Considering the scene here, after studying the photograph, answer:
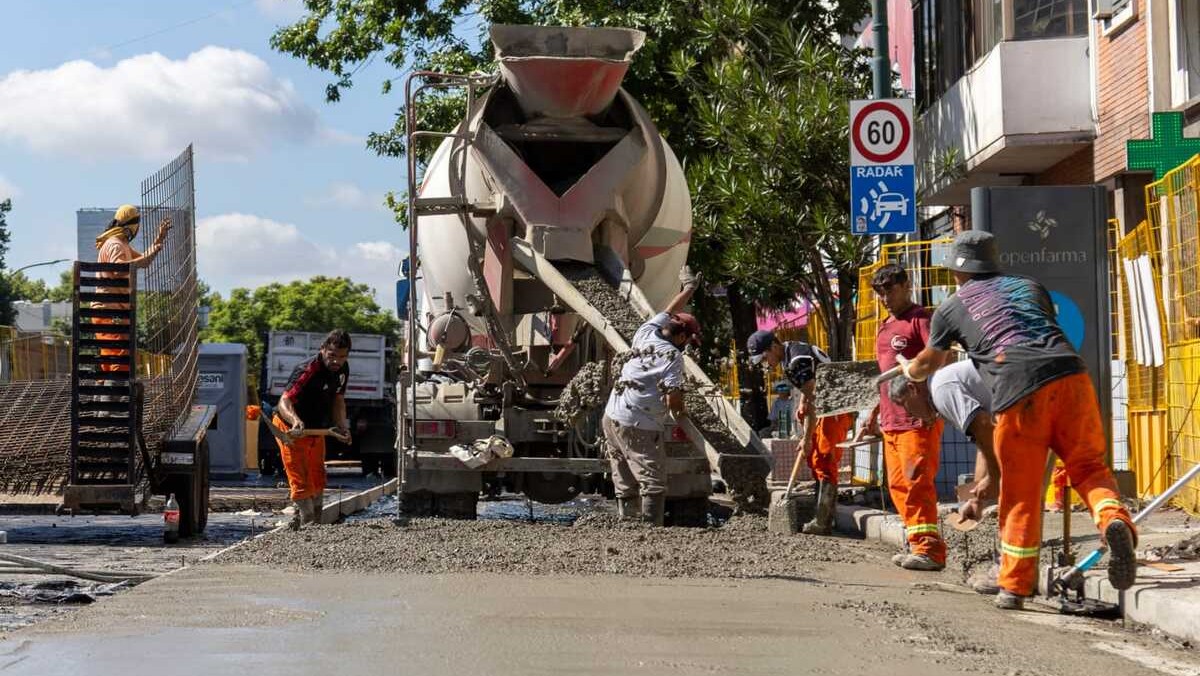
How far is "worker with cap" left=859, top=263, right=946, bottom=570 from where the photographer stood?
372 inches

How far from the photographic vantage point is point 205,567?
9047 mm

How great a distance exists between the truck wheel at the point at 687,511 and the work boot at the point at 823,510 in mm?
771

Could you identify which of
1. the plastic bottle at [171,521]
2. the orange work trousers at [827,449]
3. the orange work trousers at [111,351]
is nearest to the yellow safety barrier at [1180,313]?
the orange work trousers at [827,449]

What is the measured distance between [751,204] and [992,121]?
3091 millimetres

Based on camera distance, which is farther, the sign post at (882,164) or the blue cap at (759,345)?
the sign post at (882,164)


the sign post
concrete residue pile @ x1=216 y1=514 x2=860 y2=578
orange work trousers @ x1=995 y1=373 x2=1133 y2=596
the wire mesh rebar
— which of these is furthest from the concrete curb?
the wire mesh rebar

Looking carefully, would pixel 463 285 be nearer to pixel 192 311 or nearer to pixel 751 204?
pixel 192 311

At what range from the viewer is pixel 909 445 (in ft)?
31.1

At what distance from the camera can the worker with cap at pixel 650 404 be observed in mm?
10664

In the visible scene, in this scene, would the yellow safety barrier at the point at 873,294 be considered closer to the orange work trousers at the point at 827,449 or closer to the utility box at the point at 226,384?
the orange work trousers at the point at 827,449

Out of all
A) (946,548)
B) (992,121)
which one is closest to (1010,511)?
(946,548)

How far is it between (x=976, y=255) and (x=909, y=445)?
1792 millimetres

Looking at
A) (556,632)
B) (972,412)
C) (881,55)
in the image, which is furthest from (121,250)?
(556,632)

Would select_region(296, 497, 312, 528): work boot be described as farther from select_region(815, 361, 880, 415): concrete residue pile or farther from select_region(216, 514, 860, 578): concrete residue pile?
select_region(815, 361, 880, 415): concrete residue pile
